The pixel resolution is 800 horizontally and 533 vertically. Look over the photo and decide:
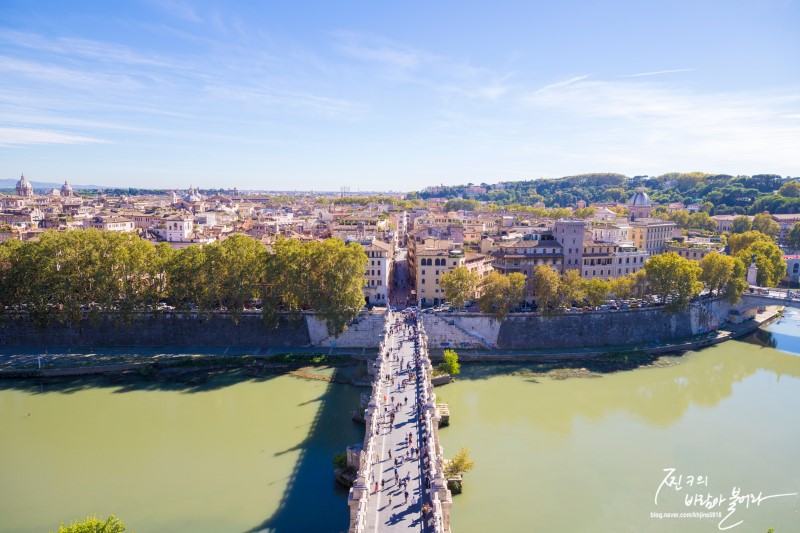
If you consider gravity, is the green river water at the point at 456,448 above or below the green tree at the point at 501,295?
below

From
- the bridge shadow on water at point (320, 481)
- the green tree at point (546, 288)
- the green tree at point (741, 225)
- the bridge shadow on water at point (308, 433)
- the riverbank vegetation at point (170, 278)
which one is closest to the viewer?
the bridge shadow on water at point (320, 481)

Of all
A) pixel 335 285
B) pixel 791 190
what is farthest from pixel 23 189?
pixel 791 190

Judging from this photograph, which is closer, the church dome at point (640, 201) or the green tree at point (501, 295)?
the green tree at point (501, 295)

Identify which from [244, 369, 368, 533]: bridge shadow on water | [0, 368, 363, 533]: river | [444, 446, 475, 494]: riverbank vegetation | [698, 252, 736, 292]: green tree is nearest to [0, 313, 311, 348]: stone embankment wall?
[0, 368, 363, 533]: river

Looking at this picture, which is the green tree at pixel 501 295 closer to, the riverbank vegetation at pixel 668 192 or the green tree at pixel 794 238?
the green tree at pixel 794 238

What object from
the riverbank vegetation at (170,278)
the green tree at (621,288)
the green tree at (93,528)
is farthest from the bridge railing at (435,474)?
the green tree at (621,288)

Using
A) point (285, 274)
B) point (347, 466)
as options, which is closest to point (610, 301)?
point (285, 274)

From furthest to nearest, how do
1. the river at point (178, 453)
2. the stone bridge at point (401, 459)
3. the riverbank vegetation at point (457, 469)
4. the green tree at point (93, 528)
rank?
the riverbank vegetation at point (457, 469), the river at point (178, 453), the stone bridge at point (401, 459), the green tree at point (93, 528)

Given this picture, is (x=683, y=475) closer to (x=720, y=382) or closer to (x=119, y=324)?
(x=720, y=382)
